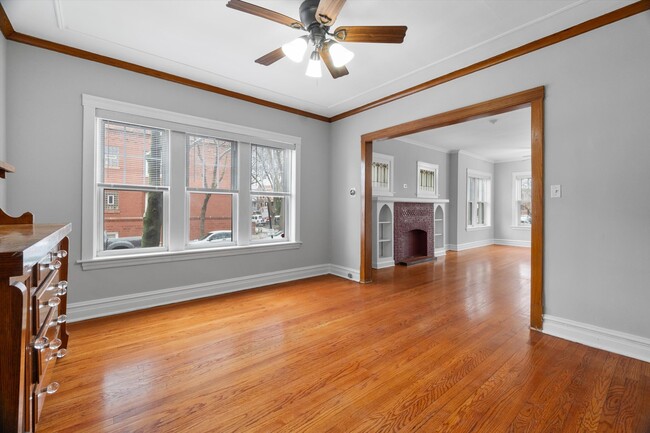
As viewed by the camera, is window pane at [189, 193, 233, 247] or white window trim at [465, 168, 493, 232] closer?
window pane at [189, 193, 233, 247]

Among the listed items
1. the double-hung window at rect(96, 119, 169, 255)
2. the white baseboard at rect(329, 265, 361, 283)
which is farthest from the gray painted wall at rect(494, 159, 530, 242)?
the double-hung window at rect(96, 119, 169, 255)

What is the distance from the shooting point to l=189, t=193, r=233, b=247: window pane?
12.8 ft

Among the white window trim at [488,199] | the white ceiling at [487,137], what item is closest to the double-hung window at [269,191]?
the white ceiling at [487,137]

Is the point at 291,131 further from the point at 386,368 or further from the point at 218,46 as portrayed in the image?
the point at 386,368

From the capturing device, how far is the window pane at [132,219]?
330 cm

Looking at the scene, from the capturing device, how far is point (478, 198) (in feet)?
30.1

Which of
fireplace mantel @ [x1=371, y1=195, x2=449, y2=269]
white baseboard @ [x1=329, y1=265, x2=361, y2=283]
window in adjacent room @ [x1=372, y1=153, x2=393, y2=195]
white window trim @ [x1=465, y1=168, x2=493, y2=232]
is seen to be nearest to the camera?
white baseboard @ [x1=329, y1=265, x2=361, y2=283]

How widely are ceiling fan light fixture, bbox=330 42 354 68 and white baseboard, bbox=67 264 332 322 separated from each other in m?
3.05

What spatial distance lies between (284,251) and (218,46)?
2.86m

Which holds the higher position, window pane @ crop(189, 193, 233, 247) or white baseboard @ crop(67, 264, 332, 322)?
window pane @ crop(189, 193, 233, 247)

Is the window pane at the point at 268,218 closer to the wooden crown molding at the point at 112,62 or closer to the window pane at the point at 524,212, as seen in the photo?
the wooden crown molding at the point at 112,62

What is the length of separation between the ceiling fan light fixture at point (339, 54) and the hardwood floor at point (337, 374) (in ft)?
7.80

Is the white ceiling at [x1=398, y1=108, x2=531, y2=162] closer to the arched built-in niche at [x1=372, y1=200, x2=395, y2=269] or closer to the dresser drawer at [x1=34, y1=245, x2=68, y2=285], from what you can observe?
the arched built-in niche at [x1=372, y1=200, x2=395, y2=269]

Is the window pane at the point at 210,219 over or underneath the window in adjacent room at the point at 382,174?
underneath
